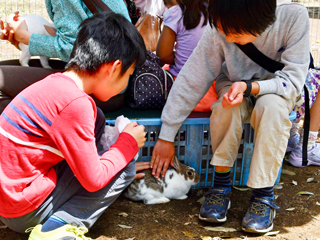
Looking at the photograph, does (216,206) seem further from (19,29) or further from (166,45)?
(19,29)

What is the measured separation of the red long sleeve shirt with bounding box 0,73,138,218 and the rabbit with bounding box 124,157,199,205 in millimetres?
652

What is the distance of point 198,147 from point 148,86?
531 millimetres

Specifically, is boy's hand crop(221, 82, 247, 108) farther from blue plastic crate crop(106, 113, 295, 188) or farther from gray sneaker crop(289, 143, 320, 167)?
gray sneaker crop(289, 143, 320, 167)

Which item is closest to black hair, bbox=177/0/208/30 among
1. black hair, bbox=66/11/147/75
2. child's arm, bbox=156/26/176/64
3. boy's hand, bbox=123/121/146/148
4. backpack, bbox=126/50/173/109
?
child's arm, bbox=156/26/176/64

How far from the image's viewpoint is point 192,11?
241 centimetres

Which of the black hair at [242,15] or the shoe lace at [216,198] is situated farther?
the shoe lace at [216,198]

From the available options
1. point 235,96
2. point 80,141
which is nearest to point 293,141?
point 235,96

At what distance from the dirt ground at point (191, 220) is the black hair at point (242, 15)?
42.2 inches

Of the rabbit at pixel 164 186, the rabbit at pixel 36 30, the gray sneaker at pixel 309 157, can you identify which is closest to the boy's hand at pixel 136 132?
the rabbit at pixel 164 186

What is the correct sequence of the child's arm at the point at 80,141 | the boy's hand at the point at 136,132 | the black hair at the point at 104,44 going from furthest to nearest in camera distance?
the boy's hand at the point at 136,132
the black hair at the point at 104,44
the child's arm at the point at 80,141

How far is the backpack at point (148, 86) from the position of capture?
7.54 feet

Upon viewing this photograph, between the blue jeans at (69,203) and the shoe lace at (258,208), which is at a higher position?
the blue jeans at (69,203)

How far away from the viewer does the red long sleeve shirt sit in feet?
4.53

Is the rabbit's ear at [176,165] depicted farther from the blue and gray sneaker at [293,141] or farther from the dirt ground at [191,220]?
the blue and gray sneaker at [293,141]
